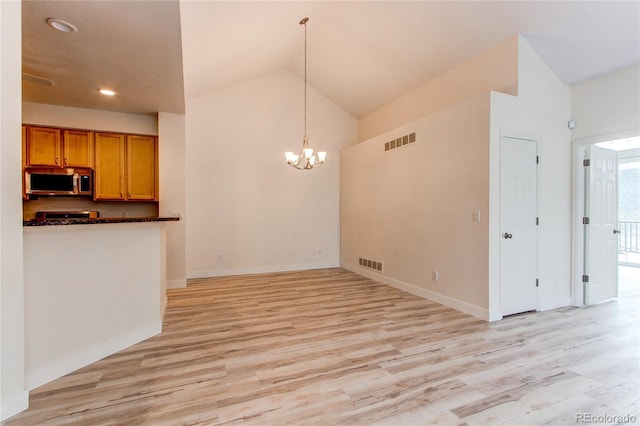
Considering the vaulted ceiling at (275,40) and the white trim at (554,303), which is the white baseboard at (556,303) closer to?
the white trim at (554,303)

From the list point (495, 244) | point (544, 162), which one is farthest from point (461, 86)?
point (495, 244)

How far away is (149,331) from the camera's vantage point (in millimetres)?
3086

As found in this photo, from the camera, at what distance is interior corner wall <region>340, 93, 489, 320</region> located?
3656mm

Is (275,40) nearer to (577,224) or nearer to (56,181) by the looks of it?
(56,181)

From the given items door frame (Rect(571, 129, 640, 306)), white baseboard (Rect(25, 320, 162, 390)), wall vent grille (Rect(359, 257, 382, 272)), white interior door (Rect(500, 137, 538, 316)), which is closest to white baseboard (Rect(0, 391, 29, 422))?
white baseboard (Rect(25, 320, 162, 390))

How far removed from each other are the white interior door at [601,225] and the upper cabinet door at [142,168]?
22.4ft

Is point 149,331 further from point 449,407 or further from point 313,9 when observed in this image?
point 313,9

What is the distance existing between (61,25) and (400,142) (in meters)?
4.43

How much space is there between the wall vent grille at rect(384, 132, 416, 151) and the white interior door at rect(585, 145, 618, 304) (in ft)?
7.79

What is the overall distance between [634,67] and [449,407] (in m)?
4.50

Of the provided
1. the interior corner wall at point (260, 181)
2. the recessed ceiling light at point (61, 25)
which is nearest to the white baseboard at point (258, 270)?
the interior corner wall at point (260, 181)

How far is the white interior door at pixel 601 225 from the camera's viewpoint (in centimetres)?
409
